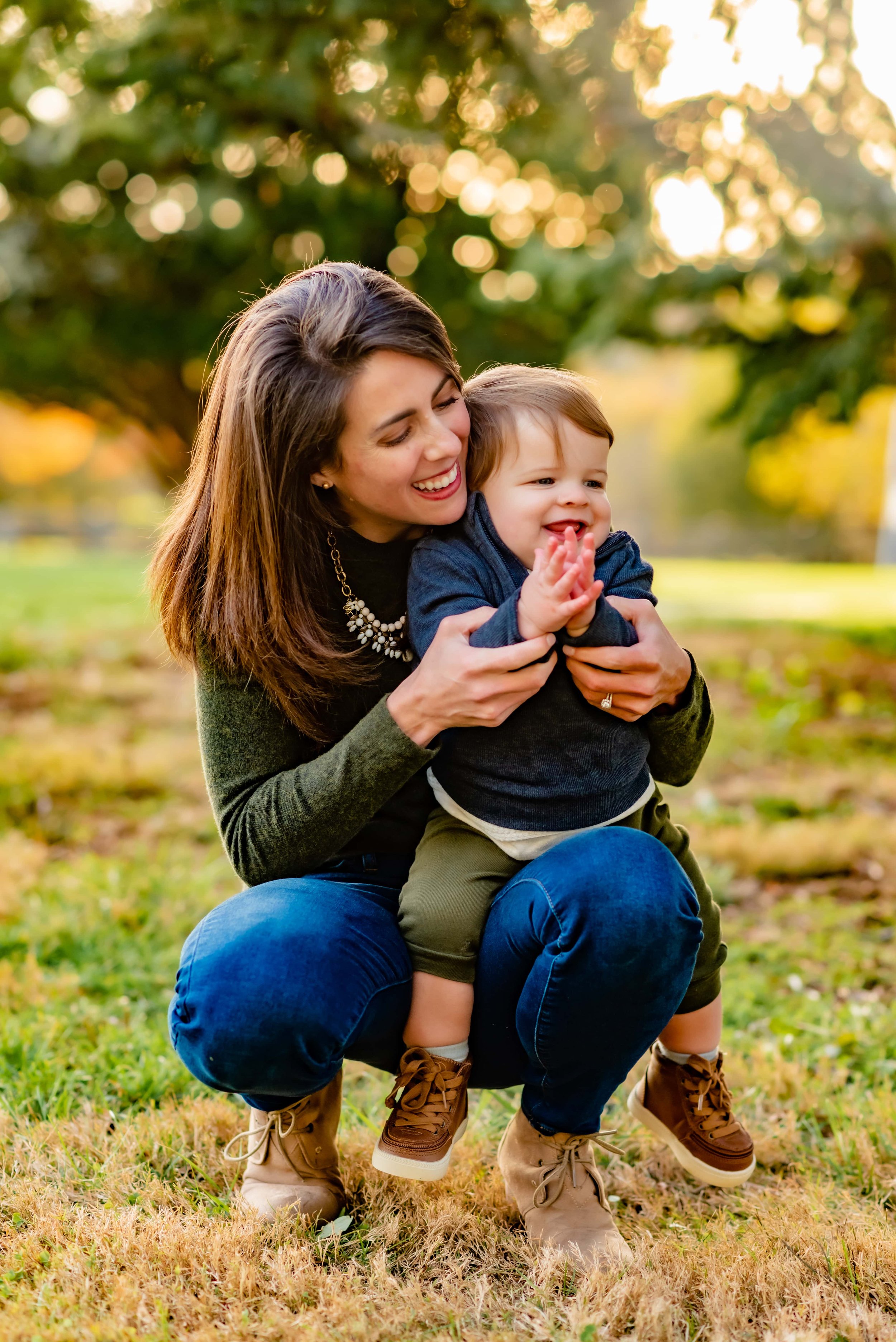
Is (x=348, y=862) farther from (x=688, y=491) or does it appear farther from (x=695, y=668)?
(x=688, y=491)

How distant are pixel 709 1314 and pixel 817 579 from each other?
18098mm

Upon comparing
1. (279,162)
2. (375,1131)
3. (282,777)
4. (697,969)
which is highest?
(279,162)

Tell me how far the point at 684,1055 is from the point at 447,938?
531 mm

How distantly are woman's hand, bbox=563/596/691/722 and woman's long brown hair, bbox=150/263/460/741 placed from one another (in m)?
0.40

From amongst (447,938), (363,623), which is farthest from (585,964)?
(363,623)

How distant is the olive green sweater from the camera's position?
5.90 feet

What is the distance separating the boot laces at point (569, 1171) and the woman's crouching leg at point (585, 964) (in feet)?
0.08

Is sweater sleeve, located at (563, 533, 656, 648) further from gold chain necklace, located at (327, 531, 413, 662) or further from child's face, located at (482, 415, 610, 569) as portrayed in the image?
gold chain necklace, located at (327, 531, 413, 662)

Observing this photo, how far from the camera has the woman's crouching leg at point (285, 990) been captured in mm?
1667

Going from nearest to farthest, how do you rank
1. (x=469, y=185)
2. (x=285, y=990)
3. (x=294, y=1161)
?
1. (x=285, y=990)
2. (x=294, y=1161)
3. (x=469, y=185)

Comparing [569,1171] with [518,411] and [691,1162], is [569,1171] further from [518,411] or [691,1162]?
[518,411]

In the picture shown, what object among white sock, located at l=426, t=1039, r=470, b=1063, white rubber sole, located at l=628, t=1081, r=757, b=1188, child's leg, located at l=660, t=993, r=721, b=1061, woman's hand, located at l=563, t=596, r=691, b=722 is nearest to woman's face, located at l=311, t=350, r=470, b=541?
woman's hand, located at l=563, t=596, r=691, b=722

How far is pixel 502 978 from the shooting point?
1802mm

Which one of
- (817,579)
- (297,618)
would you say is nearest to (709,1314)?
(297,618)
